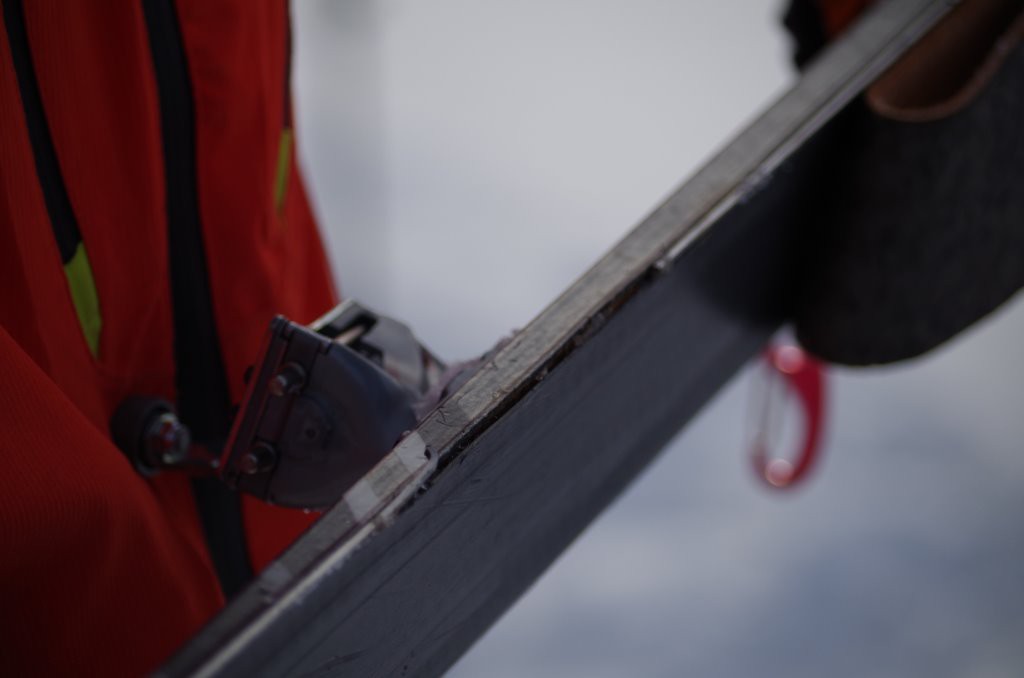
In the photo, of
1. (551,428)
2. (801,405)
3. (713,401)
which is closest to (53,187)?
(551,428)

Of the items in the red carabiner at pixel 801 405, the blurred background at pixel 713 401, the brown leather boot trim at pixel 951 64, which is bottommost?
the blurred background at pixel 713 401

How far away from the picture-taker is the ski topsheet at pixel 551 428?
1.31ft

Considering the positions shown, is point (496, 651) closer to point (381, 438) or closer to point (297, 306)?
point (297, 306)

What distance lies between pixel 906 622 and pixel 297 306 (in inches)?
48.8

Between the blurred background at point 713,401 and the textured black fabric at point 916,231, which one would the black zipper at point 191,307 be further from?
the blurred background at point 713,401

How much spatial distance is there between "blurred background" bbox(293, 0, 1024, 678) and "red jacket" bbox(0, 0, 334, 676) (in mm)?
654

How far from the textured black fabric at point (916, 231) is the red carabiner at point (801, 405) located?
62 centimetres

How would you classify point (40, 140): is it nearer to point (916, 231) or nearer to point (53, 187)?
point (53, 187)

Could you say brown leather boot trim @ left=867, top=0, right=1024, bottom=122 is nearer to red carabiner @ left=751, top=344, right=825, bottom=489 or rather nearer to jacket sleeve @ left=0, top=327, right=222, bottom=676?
jacket sleeve @ left=0, top=327, right=222, bottom=676

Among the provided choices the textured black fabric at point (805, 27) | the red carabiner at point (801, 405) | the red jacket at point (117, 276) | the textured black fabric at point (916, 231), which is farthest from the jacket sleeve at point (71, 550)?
the red carabiner at point (801, 405)

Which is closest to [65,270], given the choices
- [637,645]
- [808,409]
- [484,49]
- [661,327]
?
[661,327]

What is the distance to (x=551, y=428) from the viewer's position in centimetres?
52

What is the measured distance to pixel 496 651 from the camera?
5.22 ft

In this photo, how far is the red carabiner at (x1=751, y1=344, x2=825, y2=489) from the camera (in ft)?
4.75
